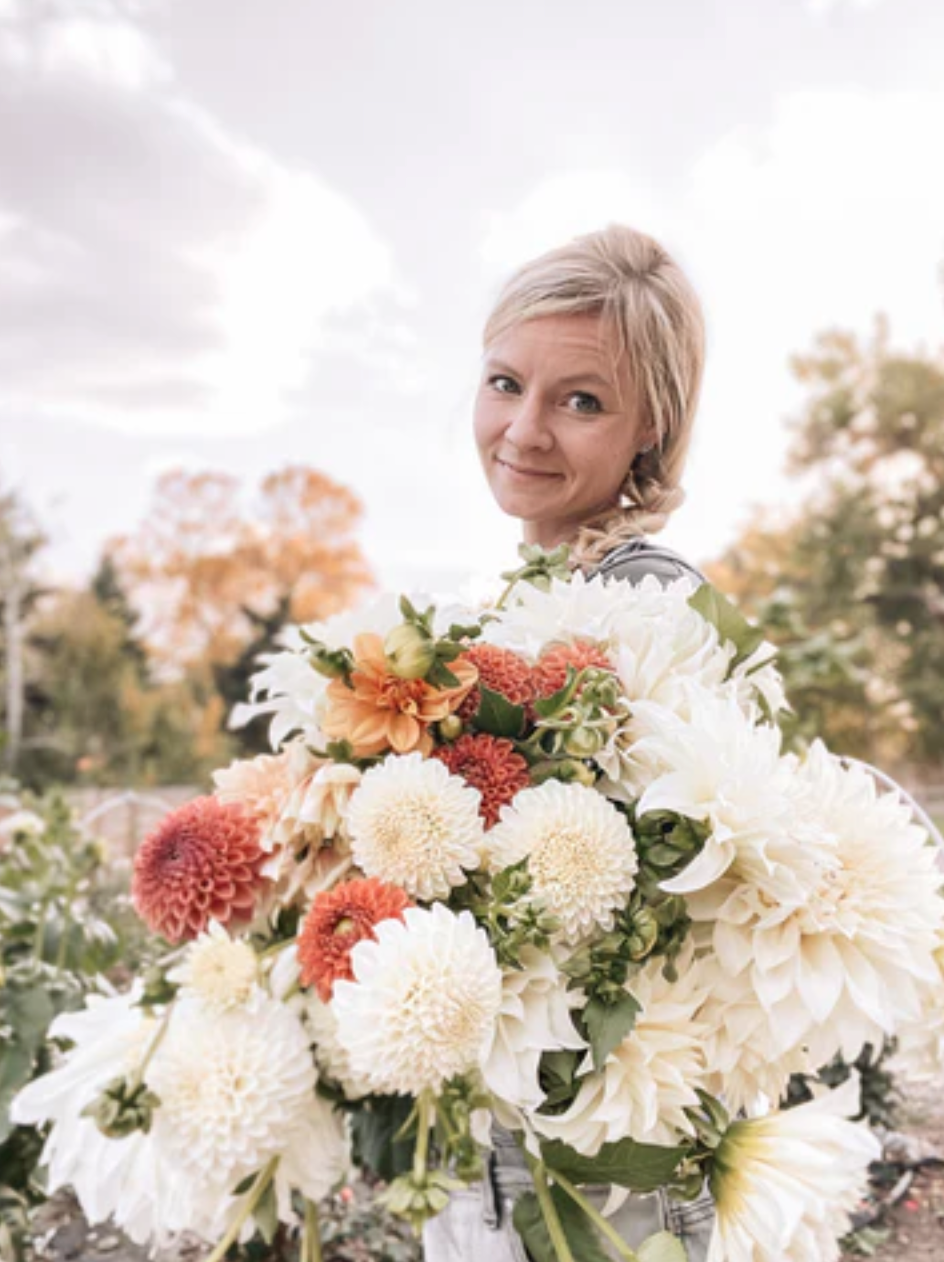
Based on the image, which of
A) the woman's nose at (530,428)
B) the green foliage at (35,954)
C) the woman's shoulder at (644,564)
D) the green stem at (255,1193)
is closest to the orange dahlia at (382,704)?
the green stem at (255,1193)

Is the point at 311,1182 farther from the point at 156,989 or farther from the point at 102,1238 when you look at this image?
the point at 102,1238

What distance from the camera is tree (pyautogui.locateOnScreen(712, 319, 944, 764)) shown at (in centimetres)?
1546

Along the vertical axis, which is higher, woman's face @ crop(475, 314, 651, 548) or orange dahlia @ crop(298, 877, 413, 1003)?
woman's face @ crop(475, 314, 651, 548)

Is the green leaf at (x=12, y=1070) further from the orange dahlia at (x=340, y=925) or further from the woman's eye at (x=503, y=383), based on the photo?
the orange dahlia at (x=340, y=925)

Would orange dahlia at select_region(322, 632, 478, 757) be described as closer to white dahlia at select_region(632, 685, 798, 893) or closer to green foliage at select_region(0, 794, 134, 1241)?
white dahlia at select_region(632, 685, 798, 893)

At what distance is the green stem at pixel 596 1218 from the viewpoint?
664 mm

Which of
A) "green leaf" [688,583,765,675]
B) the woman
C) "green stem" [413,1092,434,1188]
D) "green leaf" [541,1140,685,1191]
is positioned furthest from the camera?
the woman

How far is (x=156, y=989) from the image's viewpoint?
729 mm

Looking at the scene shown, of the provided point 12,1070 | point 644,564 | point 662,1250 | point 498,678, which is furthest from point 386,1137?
point 12,1070

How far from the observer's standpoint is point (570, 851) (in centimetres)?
70

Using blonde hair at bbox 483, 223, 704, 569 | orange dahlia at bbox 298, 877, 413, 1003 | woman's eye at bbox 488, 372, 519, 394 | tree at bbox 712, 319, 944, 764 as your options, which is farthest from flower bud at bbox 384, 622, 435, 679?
tree at bbox 712, 319, 944, 764

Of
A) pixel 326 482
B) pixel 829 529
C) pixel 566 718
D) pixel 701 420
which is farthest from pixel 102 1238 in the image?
pixel 326 482

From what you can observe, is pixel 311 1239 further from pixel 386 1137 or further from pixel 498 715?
pixel 498 715

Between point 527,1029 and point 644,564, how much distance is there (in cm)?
54
